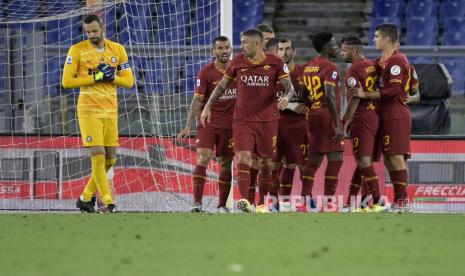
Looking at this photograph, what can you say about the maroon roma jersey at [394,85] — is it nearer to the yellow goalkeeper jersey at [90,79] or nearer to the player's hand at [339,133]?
the player's hand at [339,133]

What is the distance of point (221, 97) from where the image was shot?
11789mm

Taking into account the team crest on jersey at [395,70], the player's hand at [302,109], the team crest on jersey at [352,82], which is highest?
the team crest on jersey at [395,70]

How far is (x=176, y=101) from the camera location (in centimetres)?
1420

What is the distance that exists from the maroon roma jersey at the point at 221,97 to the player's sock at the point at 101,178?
5.07ft

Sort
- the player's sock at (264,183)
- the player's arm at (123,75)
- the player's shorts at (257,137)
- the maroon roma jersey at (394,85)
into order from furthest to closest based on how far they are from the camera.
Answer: the player's sock at (264,183) → the maroon roma jersey at (394,85) → the player's shorts at (257,137) → the player's arm at (123,75)

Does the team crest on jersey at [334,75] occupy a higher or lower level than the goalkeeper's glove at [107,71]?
lower

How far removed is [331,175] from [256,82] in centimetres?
151

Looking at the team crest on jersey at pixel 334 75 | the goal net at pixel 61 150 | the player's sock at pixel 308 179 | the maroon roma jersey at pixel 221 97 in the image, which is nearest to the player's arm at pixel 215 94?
the maroon roma jersey at pixel 221 97

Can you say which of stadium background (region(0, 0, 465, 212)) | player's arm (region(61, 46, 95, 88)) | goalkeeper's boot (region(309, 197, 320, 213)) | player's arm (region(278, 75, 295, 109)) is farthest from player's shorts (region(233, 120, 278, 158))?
stadium background (region(0, 0, 465, 212))

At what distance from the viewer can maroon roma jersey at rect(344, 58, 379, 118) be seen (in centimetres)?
1131

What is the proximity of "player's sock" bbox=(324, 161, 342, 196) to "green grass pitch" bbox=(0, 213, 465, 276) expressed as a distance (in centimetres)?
202

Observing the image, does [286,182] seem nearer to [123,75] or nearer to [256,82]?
[256,82]

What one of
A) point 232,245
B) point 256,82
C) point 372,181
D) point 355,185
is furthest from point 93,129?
point 232,245

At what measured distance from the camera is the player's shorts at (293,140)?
11930mm
